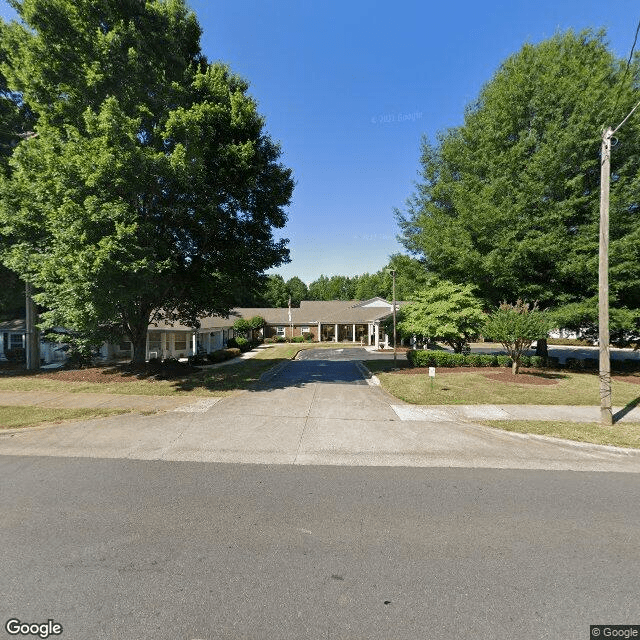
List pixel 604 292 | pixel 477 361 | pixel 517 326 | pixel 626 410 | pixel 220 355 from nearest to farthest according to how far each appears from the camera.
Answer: pixel 604 292
pixel 626 410
pixel 517 326
pixel 477 361
pixel 220 355

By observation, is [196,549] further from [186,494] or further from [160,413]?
[160,413]

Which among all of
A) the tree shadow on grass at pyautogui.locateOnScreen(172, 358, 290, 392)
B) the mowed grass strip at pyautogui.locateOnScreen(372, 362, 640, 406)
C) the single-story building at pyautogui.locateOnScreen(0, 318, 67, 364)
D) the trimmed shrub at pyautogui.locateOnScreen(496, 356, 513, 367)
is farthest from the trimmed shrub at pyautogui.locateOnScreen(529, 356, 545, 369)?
the single-story building at pyautogui.locateOnScreen(0, 318, 67, 364)

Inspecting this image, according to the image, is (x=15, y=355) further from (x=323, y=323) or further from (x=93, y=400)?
(x=323, y=323)

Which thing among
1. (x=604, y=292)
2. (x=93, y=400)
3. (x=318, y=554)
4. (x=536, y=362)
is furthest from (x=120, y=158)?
(x=536, y=362)

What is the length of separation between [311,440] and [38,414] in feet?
25.1

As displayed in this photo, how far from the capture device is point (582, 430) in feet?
24.8

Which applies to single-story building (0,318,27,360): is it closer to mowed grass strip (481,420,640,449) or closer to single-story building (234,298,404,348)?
single-story building (234,298,404,348)

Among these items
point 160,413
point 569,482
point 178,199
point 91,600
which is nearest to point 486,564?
point 569,482

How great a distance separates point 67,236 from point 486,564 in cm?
1197

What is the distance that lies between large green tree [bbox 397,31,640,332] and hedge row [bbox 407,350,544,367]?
3.02 metres

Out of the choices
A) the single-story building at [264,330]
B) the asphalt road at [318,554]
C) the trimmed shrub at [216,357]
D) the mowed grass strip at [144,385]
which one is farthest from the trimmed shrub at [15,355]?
the asphalt road at [318,554]

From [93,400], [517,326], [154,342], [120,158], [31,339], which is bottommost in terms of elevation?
[93,400]

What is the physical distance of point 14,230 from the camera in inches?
444

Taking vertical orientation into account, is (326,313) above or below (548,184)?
below
